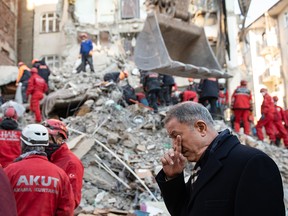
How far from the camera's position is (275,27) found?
3072 centimetres

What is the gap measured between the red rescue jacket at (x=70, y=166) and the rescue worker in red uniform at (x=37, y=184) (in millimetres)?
556

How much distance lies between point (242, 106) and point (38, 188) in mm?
8691

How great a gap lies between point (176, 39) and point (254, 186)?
5.95 meters

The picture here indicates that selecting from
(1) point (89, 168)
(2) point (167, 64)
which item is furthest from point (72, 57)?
(2) point (167, 64)

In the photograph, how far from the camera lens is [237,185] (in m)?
1.59

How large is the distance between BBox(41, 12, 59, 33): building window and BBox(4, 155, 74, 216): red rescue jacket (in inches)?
1017

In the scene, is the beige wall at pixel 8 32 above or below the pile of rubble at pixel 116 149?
above

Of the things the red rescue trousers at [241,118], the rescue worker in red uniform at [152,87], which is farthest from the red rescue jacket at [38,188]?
the red rescue trousers at [241,118]

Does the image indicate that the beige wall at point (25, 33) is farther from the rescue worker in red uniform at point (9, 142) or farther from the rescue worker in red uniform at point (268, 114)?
the rescue worker in red uniform at point (9, 142)

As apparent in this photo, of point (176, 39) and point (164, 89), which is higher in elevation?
point (176, 39)

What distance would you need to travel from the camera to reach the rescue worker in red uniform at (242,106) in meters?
10.7

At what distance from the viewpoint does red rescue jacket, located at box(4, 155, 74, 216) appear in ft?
9.02

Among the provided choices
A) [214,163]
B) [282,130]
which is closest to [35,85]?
[282,130]

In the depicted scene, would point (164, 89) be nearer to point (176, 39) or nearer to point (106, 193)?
point (176, 39)
